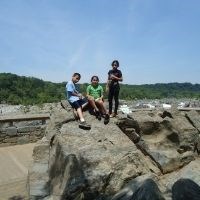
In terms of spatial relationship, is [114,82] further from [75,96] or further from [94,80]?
[75,96]

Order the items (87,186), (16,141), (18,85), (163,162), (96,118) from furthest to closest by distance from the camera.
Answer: (18,85) → (16,141) → (96,118) → (163,162) → (87,186)

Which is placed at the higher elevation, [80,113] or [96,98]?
[96,98]

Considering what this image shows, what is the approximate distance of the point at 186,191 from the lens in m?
4.21

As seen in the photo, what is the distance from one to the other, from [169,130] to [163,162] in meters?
1.00

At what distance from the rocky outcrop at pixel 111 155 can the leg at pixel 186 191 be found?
69cm

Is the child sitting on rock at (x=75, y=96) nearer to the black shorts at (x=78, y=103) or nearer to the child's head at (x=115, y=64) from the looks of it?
the black shorts at (x=78, y=103)

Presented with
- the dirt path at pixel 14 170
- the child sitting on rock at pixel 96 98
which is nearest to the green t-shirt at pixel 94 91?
the child sitting on rock at pixel 96 98

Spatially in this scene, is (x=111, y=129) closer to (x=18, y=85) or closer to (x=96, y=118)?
(x=96, y=118)

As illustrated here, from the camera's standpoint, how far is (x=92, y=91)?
7688 millimetres

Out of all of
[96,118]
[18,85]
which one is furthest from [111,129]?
[18,85]

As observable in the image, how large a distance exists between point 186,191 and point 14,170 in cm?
538

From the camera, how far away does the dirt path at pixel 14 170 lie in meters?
7.32

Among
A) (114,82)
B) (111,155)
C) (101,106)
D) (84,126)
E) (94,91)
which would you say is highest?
(114,82)

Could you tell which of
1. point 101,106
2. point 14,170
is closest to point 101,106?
point 101,106
